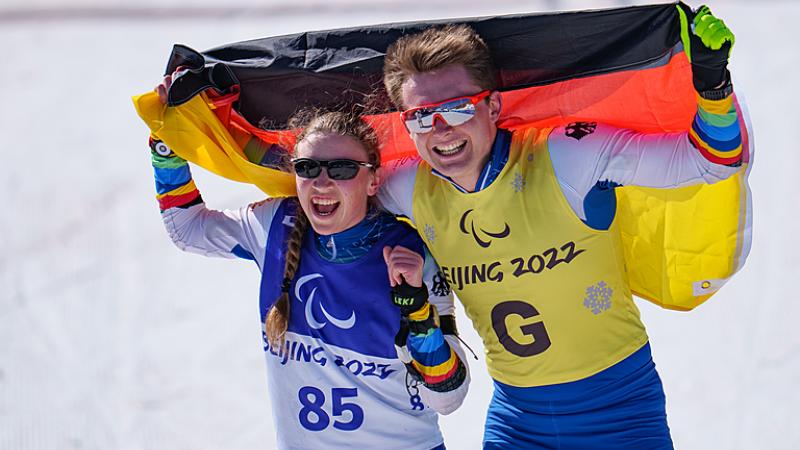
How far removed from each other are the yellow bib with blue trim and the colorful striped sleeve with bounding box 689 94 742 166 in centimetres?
44

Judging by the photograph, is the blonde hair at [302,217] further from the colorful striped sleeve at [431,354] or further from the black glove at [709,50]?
the black glove at [709,50]

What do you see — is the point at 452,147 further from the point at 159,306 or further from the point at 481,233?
the point at 159,306

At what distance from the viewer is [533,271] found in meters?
2.64

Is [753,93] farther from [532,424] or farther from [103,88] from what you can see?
[103,88]

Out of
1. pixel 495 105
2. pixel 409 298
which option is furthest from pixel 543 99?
pixel 409 298

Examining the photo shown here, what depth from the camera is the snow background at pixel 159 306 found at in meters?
4.27

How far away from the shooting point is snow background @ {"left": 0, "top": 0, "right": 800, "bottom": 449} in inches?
168

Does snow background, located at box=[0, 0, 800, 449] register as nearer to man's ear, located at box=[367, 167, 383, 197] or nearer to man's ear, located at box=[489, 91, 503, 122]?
man's ear, located at box=[367, 167, 383, 197]

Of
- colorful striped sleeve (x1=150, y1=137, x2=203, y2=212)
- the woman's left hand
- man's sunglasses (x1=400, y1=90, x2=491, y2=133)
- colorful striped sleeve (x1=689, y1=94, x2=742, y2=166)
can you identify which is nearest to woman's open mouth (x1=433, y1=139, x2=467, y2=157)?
man's sunglasses (x1=400, y1=90, x2=491, y2=133)

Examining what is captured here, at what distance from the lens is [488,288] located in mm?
2684

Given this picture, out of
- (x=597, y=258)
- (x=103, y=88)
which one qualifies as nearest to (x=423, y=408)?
(x=597, y=258)

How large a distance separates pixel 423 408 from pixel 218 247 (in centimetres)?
86

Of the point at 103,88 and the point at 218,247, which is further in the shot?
the point at 103,88

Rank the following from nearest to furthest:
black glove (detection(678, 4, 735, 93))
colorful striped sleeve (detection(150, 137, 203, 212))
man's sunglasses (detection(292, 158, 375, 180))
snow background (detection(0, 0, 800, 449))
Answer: black glove (detection(678, 4, 735, 93))
man's sunglasses (detection(292, 158, 375, 180))
colorful striped sleeve (detection(150, 137, 203, 212))
snow background (detection(0, 0, 800, 449))
